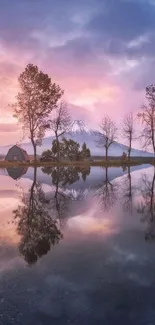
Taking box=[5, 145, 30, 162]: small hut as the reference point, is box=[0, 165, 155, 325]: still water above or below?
below

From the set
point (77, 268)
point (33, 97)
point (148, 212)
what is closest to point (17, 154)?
point (33, 97)

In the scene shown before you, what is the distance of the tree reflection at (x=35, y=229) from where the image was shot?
10.3 meters

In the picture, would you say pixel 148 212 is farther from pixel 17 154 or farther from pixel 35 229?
pixel 17 154

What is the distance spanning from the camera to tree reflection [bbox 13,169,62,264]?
10.3 metres

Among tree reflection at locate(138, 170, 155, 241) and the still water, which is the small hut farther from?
the still water

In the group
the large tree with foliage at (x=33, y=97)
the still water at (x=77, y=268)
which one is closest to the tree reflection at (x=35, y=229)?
the still water at (x=77, y=268)

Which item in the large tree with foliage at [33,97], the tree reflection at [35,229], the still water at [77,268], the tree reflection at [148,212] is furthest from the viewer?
the large tree with foliage at [33,97]

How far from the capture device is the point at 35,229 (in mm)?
13242

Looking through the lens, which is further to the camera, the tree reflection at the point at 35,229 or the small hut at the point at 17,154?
the small hut at the point at 17,154

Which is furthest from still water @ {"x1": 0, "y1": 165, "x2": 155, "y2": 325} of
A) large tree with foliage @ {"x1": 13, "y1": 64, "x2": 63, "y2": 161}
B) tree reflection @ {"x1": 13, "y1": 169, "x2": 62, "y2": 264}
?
large tree with foliage @ {"x1": 13, "y1": 64, "x2": 63, "y2": 161}

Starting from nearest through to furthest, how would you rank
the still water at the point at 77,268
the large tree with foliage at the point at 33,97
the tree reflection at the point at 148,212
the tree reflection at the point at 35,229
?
the still water at the point at 77,268
the tree reflection at the point at 35,229
the tree reflection at the point at 148,212
the large tree with foliage at the point at 33,97

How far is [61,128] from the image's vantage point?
3344 inches

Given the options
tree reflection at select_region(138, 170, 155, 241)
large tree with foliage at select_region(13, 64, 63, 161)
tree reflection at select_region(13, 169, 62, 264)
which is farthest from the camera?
large tree with foliage at select_region(13, 64, 63, 161)

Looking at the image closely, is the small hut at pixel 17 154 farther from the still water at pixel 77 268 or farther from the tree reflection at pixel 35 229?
the still water at pixel 77 268
